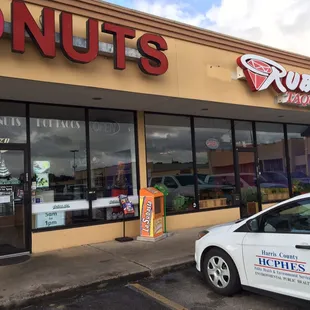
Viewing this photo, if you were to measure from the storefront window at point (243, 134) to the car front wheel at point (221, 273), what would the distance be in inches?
270

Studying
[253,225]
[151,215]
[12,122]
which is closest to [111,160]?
[151,215]

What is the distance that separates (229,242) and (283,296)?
96cm

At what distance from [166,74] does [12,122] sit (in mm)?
3519

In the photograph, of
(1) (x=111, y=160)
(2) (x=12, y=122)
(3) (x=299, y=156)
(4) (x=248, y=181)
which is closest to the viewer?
(2) (x=12, y=122)

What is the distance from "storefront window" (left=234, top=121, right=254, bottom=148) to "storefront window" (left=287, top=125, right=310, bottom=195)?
2.12 meters

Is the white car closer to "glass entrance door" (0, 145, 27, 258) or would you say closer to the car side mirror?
the car side mirror

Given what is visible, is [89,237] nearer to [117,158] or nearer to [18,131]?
[117,158]

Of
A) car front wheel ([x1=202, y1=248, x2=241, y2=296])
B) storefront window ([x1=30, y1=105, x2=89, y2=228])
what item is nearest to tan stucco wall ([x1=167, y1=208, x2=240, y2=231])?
storefront window ([x1=30, y1=105, x2=89, y2=228])

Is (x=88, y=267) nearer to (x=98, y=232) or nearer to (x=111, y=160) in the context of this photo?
(x=98, y=232)

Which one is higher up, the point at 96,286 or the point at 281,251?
the point at 281,251

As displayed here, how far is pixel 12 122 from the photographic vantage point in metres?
7.79

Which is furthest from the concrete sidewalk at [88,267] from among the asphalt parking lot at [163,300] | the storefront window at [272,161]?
the storefront window at [272,161]

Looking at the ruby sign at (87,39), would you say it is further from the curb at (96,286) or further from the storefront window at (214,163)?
the curb at (96,286)

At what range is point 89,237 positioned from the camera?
8.34m
